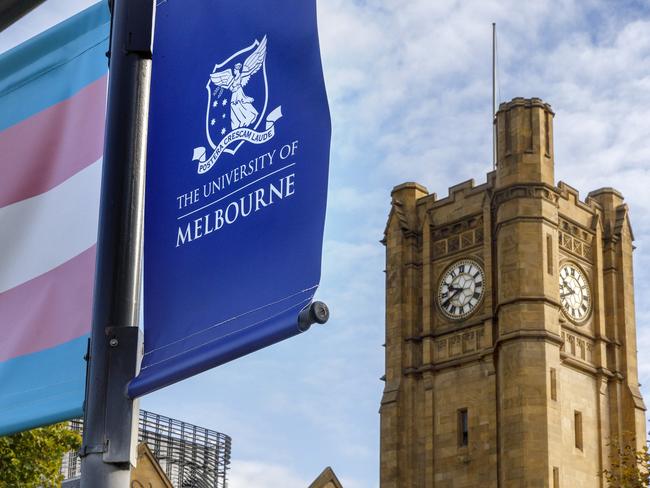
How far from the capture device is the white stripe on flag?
718 centimetres

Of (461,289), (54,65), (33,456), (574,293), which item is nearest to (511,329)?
(461,289)

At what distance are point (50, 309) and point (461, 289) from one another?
6137 centimetres

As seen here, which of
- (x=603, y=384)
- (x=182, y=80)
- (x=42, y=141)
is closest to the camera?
(x=182, y=80)

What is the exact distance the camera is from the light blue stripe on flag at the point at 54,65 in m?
7.40

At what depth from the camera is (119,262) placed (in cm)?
585

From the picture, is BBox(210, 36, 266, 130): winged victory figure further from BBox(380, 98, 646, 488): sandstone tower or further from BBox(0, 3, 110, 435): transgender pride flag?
BBox(380, 98, 646, 488): sandstone tower

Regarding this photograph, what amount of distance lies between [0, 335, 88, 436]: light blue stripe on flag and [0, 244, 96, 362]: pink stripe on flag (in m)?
0.06

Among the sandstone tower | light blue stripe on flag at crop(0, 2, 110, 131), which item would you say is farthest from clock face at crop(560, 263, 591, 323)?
light blue stripe on flag at crop(0, 2, 110, 131)

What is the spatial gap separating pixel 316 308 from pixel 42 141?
126 inches

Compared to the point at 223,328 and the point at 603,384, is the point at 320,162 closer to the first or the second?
the point at 223,328

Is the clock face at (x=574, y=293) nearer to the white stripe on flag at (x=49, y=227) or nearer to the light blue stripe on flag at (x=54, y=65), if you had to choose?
the light blue stripe on flag at (x=54, y=65)

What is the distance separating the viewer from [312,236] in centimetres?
557

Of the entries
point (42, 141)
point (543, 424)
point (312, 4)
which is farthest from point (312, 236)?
point (543, 424)

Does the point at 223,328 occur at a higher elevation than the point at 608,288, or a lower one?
lower
